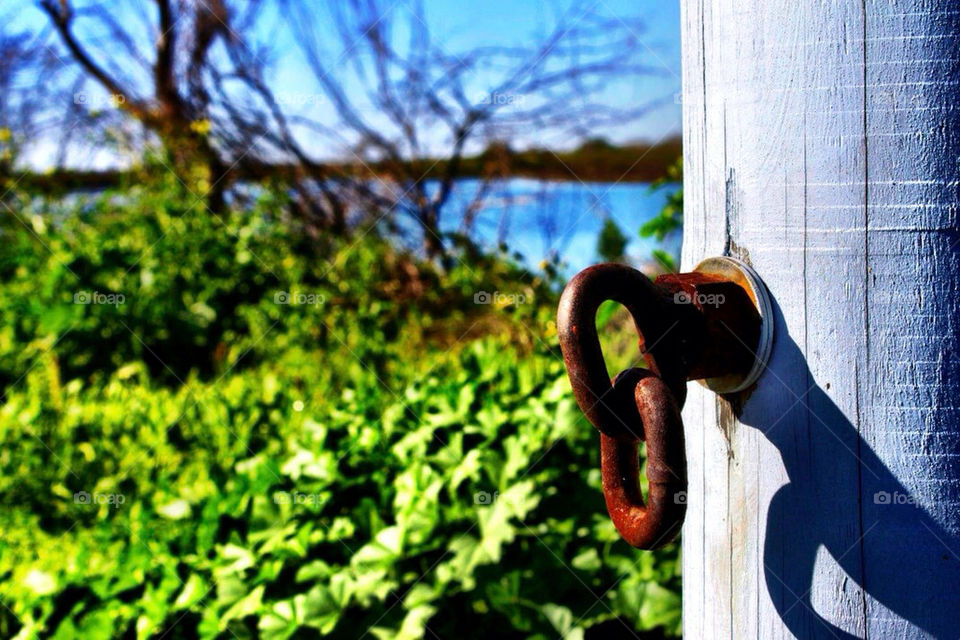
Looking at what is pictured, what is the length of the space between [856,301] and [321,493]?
1.67 meters

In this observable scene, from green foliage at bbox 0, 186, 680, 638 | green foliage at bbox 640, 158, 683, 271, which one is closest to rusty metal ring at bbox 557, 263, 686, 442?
green foliage at bbox 0, 186, 680, 638

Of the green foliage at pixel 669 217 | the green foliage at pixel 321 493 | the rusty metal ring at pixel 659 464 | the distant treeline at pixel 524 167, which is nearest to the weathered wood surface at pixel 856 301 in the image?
the rusty metal ring at pixel 659 464

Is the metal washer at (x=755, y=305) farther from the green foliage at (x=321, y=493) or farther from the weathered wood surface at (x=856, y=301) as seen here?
the green foliage at (x=321, y=493)

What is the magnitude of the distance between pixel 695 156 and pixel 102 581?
1.82 m

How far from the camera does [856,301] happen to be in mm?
773

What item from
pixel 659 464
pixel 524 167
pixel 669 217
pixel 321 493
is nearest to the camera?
pixel 659 464

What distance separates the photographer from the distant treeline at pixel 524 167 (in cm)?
491

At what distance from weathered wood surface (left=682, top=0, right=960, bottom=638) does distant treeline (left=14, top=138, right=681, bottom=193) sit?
12.5 ft

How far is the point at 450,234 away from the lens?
3.95 meters

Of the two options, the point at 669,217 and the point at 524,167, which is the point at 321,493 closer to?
the point at 669,217

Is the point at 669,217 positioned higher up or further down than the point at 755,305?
higher up

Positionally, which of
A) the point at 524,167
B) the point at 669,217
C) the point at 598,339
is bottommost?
the point at 598,339

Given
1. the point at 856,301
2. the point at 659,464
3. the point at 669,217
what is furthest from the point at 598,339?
the point at 669,217

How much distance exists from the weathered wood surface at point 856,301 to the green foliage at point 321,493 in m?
1.17
